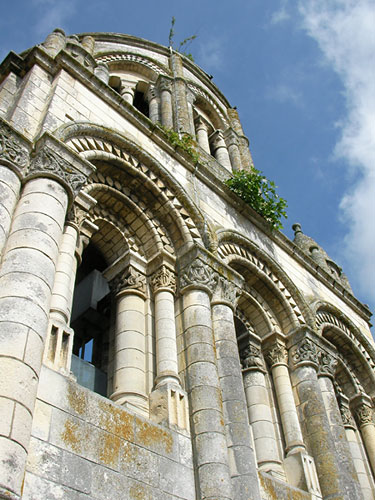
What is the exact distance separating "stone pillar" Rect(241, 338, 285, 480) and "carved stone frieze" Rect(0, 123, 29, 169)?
19.6 ft

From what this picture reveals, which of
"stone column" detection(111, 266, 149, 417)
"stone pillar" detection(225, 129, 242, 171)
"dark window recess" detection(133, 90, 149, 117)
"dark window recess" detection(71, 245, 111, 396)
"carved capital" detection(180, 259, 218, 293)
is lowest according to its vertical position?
"stone column" detection(111, 266, 149, 417)

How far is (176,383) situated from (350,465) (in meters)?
4.12

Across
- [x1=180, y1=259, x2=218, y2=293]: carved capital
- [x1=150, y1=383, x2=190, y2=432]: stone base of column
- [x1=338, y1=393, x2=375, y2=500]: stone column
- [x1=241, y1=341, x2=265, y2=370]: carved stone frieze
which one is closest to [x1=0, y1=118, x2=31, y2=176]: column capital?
[x1=180, y1=259, x2=218, y2=293]: carved capital

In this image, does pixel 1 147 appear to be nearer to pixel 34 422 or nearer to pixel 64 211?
pixel 64 211

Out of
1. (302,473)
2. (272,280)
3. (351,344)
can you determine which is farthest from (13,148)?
(351,344)

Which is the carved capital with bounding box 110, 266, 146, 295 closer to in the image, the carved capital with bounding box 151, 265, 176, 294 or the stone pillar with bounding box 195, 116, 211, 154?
the carved capital with bounding box 151, 265, 176, 294

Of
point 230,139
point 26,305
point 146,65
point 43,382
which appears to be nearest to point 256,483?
point 43,382

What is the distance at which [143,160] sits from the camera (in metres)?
10.1

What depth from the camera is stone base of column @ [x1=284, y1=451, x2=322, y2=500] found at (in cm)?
893

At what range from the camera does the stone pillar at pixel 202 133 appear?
58.5 ft

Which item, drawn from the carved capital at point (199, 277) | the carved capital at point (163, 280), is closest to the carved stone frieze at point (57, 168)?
the carved capital at point (163, 280)

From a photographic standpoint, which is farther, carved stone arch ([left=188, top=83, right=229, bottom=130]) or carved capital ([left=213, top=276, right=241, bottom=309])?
carved stone arch ([left=188, top=83, right=229, bottom=130])

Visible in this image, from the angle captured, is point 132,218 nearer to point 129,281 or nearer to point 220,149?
point 129,281

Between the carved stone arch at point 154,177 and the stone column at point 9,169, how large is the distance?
1.76m
